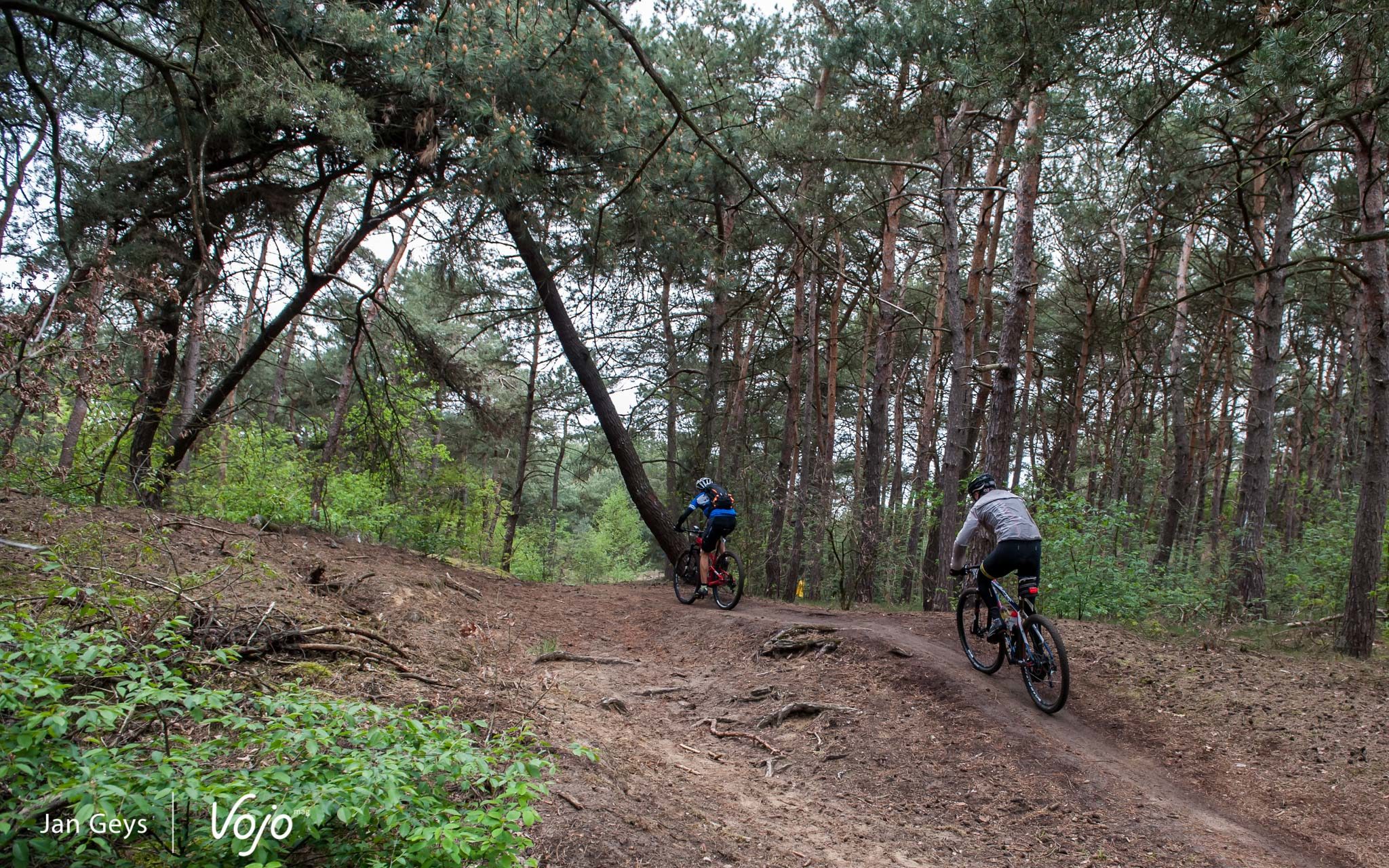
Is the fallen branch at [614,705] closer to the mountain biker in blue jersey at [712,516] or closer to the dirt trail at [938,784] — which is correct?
the dirt trail at [938,784]

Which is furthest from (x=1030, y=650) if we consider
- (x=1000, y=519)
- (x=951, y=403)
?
(x=951, y=403)

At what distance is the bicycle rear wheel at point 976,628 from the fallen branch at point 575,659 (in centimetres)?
320

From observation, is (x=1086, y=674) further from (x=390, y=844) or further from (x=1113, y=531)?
(x=390, y=844)

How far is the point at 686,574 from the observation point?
10.8 metres

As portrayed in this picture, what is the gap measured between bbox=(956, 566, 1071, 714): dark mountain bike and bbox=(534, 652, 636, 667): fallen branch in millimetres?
3300

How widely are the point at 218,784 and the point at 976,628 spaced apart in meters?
6.14

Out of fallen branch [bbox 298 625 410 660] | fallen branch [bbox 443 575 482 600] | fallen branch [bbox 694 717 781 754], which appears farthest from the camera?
fallen branch [bbox 443 575 482 600]

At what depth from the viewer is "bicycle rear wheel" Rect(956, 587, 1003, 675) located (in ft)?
21.8

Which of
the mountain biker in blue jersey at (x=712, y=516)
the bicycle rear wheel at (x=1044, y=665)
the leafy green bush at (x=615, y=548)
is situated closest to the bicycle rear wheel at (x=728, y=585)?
the mountain biker in blue jersey at (x=712, y=516)

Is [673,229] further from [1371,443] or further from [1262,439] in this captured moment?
[1262,439]

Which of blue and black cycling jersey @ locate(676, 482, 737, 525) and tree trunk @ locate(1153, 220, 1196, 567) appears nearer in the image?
blue and black cycling jersey @ locate(676, 482, 737, 525)

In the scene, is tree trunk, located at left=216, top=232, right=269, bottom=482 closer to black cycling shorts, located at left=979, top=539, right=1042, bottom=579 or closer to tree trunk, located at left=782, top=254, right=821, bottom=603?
black cycling shorts, located at left=979, top=539, right=1042, bottom=579

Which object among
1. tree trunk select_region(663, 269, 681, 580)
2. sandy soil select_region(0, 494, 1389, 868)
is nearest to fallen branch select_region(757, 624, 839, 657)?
sandy soil select_region(0, 494, 1389, 868)

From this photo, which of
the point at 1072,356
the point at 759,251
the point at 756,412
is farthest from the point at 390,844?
the point at 1072,356
